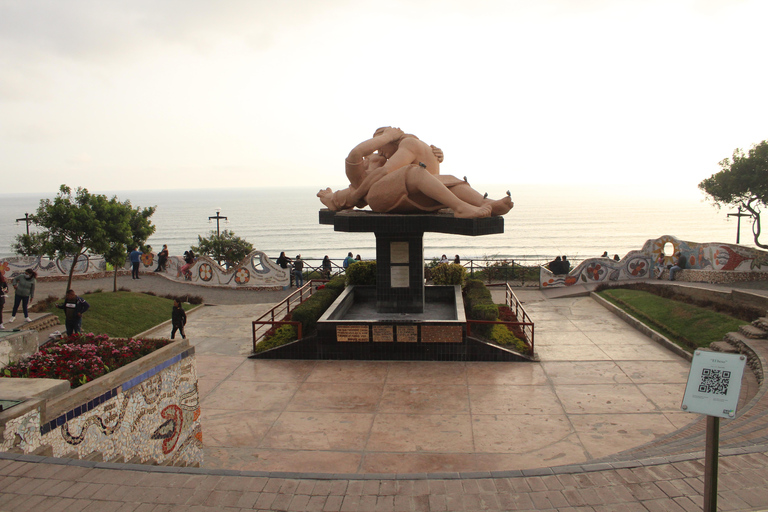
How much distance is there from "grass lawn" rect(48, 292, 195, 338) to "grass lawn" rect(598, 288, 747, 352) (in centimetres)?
1519

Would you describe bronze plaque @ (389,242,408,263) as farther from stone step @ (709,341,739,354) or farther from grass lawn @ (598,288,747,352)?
stone step @ (709,341,739,354)

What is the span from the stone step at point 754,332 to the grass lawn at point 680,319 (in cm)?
49

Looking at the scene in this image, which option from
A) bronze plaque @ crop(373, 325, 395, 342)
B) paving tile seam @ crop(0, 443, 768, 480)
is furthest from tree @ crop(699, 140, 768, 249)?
paving tile seam @ crop(0, 443, 768, 480)

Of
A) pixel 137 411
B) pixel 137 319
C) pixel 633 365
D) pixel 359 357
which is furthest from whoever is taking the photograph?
pixel 137 319

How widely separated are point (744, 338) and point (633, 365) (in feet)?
8.83

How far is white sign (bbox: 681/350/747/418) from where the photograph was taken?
4324mm

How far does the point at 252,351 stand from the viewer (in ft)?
47.1

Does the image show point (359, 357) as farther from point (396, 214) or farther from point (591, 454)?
point (591, 454)

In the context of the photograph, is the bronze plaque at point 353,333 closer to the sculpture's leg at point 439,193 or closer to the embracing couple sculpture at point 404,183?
the embracing couple sculpture at point 404,183

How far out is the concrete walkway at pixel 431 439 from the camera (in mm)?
5336

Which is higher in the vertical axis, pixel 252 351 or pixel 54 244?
pixel 54 244

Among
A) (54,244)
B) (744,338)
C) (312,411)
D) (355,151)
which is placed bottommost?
(312,411)

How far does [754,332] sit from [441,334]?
24.0 ft

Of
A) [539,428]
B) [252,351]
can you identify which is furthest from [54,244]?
[539,428]
